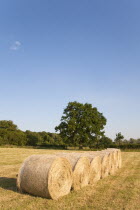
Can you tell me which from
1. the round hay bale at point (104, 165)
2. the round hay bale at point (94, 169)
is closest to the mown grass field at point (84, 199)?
the round hay bale at point (94, 169)

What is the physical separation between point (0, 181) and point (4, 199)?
268 cm

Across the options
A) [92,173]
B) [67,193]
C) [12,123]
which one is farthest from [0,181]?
[12,123]

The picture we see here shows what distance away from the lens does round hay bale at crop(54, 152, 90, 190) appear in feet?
26.0

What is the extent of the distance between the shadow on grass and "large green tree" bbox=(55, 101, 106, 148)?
3626 cm

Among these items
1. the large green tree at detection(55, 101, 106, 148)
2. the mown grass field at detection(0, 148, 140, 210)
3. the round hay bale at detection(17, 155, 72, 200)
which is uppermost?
the large green tree at detection(55, 101, 106, 148)

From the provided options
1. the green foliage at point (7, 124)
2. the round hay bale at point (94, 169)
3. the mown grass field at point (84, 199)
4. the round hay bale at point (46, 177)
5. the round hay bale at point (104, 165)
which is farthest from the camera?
the green foliage at point (7, 124)

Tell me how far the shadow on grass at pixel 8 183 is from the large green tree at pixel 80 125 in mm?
36260

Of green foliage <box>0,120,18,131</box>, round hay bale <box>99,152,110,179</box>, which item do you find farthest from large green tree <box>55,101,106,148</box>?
green foliage <box>0,120,18,131</box>

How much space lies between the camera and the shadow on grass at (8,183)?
301 inches

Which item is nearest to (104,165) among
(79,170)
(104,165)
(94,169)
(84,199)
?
(104,165)

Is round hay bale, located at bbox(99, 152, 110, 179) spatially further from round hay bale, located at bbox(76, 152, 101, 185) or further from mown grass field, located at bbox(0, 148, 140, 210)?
mown grass field, located at bbox(0, 148, 140, 210)

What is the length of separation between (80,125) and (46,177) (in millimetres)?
40745

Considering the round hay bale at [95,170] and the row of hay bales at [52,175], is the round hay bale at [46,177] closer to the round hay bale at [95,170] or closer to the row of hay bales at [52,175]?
the row of hay bales at [52,175]

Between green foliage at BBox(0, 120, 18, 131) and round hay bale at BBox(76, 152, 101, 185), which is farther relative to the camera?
green foliage at BBox(0, 120, 18, 131)
